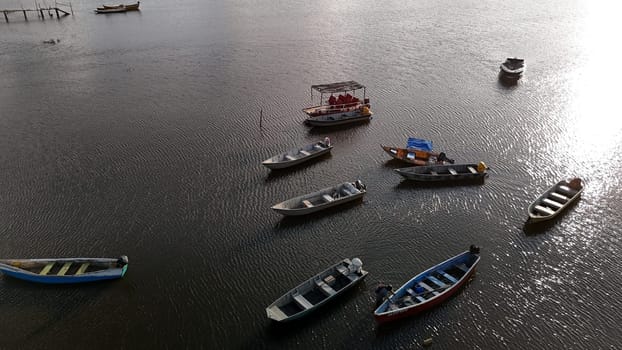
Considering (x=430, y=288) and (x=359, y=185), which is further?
(x=359, y=185)

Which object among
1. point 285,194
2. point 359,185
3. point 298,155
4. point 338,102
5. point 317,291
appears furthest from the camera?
point 338,102

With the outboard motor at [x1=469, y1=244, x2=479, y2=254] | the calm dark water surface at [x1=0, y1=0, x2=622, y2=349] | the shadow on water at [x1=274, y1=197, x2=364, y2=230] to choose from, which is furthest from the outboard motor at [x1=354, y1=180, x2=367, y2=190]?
the outboard motor at [x1=469, y1=244, x2=479, y2=254]

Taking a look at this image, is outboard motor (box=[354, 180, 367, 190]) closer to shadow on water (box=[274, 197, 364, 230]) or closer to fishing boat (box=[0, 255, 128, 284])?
shadow on water (box=[274, 197, 364, 230])

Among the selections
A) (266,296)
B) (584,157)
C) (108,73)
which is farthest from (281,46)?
(266,296)

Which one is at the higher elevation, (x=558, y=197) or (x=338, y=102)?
(x=338, y=102)

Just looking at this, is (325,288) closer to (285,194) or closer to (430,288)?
(430,288)

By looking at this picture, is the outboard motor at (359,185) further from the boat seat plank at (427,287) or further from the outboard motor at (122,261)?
the outboard motor at (122,261)

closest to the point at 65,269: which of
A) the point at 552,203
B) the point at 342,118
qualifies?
the point at 342,118
